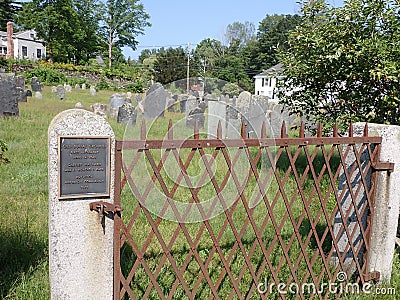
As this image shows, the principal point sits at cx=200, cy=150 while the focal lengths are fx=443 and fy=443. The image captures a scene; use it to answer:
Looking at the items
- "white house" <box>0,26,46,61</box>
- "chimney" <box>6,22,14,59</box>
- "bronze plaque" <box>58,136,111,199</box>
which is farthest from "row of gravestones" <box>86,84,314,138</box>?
"white house" <box>0,26,46,61</box>

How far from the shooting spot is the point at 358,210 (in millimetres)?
3867

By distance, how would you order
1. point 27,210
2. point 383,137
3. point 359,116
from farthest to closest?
1. point 359,116
2. point 27,210
3. point 383,137

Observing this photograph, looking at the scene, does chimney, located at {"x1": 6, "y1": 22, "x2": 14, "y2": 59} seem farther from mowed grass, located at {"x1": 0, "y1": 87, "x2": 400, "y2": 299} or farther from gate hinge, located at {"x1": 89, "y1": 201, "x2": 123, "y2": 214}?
gate hinge, located at {"x1": 89, "y1": 201, "x2": 123, "y2": 214}

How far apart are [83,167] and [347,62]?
15.0 ft

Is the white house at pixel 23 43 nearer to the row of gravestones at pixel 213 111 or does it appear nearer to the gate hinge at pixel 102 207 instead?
the row of gravestones at pixel 213 111

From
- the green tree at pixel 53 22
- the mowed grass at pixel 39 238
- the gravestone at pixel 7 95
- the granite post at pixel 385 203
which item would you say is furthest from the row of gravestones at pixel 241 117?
the green tree at pixel 53 22

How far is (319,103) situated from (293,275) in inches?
153

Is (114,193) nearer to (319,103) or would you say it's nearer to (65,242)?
(65,242)

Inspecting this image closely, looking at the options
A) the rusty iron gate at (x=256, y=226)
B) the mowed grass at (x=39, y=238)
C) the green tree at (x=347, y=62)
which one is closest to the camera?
the rusty iron gate at (x=256, y=226)

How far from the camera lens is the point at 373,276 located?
3.89 meters

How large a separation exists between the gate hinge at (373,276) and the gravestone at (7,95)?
11.0 m

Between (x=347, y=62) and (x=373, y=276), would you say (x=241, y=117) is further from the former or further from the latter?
(x=373, y=276)

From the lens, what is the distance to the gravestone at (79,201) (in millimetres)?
2385

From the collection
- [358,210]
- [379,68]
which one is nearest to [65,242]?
[358,210]
